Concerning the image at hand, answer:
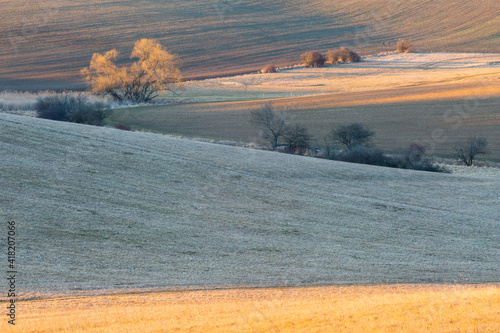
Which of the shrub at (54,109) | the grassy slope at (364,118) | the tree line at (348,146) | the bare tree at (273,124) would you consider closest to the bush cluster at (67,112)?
the shrub at (54,109)

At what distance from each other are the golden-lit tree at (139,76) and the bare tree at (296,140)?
116 feet

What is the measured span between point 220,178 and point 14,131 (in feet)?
27.8

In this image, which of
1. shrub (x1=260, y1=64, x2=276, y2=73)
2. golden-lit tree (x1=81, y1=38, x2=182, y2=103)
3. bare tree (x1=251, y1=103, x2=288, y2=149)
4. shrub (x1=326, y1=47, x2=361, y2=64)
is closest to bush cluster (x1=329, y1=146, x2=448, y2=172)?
bare tree (x1=251, y1=103, x2=288, y2=149)

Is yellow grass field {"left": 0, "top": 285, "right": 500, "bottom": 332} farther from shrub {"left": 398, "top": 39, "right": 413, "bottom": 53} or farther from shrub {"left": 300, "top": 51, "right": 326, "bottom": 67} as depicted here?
shrub {"left": 398, "top": 39, "right": 413, "bottom": 53}

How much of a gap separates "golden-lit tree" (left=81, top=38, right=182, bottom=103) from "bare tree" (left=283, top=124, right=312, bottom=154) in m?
35.4

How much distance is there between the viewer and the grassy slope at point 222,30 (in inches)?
3644

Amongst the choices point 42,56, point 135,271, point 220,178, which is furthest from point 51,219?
point 42,56

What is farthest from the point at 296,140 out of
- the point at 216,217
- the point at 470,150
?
the point at 216,217

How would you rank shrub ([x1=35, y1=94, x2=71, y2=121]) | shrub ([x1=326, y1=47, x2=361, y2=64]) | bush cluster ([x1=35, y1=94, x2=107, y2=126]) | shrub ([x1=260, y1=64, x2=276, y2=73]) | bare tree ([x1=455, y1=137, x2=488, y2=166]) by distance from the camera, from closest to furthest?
bare tree ([x1=455, y1=137, x2=488, y2=166]), shrub ([x1=35, y1=94, x2=71, y2=121]), bush cluster ([x1=35, y1=94, x2=107, y2=126]), shrub ([x1=260, y1=64, x2=276, y2=73]), shrub ([x1=326, y1=47, x2=361, y2=64])

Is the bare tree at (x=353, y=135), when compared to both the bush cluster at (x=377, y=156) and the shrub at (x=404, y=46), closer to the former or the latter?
the bush cluster at (x=377, y=156)

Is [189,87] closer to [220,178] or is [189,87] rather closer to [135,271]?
[220,178]

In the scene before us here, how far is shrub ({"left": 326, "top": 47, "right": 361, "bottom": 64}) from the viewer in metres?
96.4

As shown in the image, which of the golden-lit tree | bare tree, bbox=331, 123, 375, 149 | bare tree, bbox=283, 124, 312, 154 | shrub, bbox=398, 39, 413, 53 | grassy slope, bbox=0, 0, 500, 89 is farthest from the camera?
shrub, bbox=398, 39, 413, 53

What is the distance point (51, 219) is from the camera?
13766 mm
